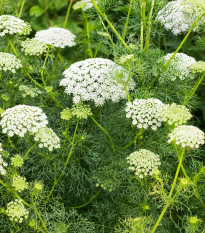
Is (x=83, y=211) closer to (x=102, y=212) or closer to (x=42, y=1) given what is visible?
(x=102, y=212)

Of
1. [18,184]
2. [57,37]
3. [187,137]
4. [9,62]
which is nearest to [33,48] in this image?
[9,62]

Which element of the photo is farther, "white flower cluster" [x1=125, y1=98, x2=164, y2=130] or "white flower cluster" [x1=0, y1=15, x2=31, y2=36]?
"white flower cluster" [x1=0, y1=15, x2=31, y2=36]

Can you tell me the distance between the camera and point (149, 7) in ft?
10.1

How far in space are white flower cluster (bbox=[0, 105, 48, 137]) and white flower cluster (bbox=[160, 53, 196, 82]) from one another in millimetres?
1043

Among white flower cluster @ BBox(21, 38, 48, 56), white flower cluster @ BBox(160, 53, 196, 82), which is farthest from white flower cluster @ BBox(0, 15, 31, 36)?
white flower cluster @ BBox(160, 53, 196, 82)

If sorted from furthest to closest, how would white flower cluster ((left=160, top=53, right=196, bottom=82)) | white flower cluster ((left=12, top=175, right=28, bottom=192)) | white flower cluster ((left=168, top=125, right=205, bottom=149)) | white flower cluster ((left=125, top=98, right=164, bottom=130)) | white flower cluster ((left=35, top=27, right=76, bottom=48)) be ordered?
1. white flower cluster ((left=35, top=27, right=76, bottom=48))
2. white flower cluster ((left=160, top=53, right=196, bottom=82))
3. white flower cluster ((left=125, top=98, right=164, bottom=130))
4. white flower cluster ((left=12, top=175, right=28, bottom=192))
5. white flower cluster ((left=168, top=125, right=205, bottom=149))

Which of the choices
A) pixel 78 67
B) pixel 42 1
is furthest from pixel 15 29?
pixel 42 1

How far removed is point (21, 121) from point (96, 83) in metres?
0.82

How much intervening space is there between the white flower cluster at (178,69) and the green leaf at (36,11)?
2.63 m

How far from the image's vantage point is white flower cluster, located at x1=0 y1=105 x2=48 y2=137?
7.73ft

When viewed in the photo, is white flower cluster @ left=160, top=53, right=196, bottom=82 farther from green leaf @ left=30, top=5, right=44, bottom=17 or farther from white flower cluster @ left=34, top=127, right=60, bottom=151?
green leaf @ left=30, top=5, right=44, bottom=17

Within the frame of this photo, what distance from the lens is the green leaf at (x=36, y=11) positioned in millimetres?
5168

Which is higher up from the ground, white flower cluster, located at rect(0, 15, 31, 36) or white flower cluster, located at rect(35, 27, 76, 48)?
white flower cluster, located at rect(0, 15, 31, 36)

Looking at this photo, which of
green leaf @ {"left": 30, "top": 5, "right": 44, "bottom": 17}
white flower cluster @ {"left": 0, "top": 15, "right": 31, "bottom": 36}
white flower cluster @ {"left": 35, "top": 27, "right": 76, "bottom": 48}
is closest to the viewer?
white flower cluster @ {"left": 0, "top": 15, "right": 31, "bottom": 36}
